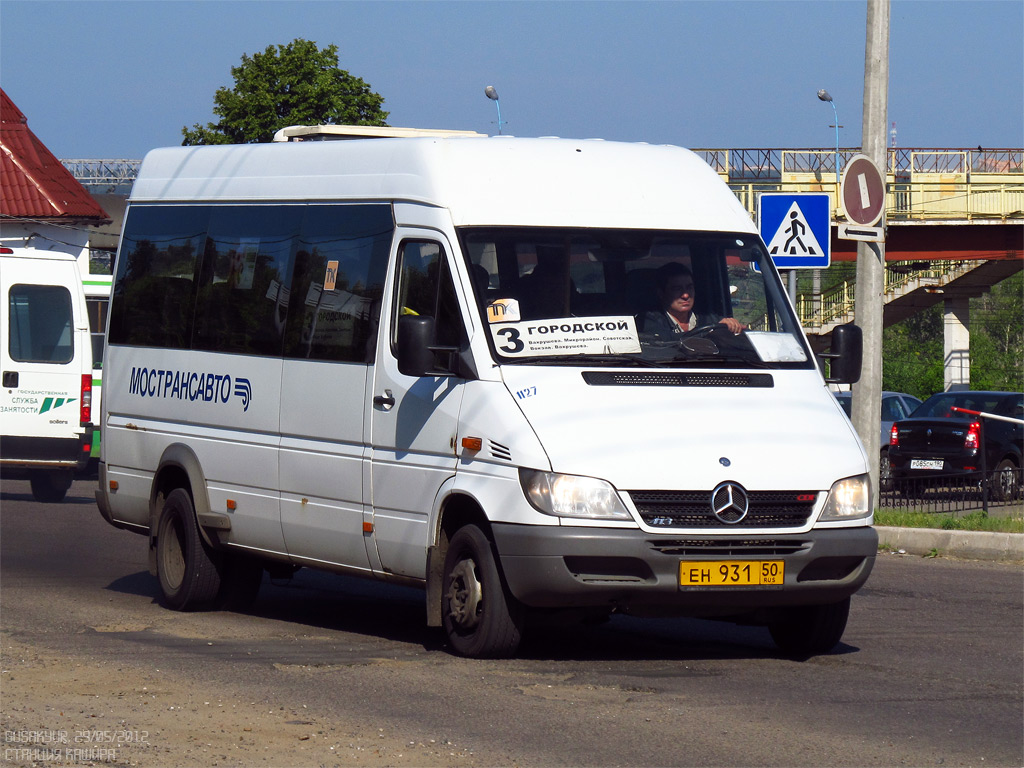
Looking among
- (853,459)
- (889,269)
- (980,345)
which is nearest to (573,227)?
(853,459)

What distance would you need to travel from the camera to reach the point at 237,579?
435 inches

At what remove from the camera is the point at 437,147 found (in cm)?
923

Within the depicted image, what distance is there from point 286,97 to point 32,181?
13.8 metres

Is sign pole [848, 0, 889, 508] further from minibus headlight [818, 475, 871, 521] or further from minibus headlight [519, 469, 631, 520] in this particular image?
minibus headlight [519, 469, 631, 520]

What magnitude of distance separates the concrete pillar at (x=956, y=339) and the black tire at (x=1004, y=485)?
33.6 metres

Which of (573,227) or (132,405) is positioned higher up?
(573,227)

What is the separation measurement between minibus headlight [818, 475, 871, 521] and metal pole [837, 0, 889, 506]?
816 centimetres

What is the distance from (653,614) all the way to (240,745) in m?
2.56

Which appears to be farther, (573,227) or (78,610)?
(78,610)

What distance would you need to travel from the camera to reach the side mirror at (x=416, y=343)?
27.7 ft

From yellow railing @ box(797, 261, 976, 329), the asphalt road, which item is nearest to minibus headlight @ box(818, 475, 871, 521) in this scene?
the asphalt road

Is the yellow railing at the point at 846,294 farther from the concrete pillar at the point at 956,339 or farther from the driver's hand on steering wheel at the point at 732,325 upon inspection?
the driver's hand on steering wheel at the point at 732,325

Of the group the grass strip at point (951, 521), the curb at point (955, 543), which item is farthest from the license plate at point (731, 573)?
the grass strip at point (951, 521)

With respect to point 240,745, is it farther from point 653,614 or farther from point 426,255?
point 426,255
